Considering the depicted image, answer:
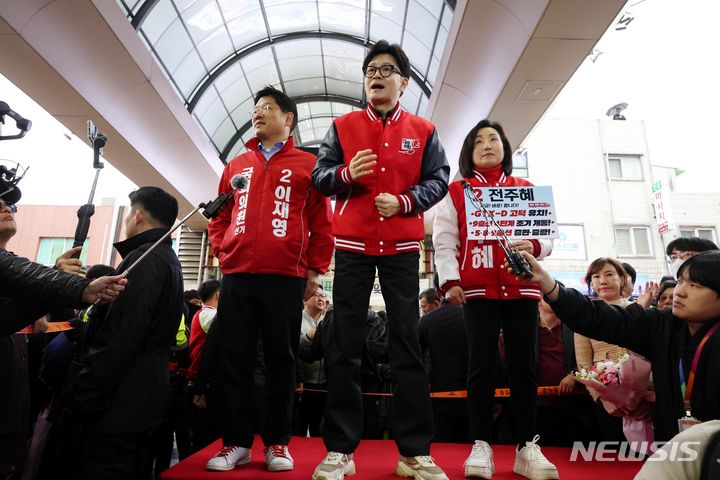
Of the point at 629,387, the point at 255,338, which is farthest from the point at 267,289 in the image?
the point at 629,387

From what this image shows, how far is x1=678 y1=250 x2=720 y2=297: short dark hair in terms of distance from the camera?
151 centimetres

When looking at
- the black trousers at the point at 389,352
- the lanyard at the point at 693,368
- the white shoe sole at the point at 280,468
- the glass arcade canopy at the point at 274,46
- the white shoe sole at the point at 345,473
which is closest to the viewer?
the lanyard at the point at 693,368

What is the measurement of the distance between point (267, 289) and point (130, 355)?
0.58 meters

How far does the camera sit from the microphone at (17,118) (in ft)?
6.89

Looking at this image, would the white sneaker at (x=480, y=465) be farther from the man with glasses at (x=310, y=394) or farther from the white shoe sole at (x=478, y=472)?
the man with glasses at (x=310, y=394)

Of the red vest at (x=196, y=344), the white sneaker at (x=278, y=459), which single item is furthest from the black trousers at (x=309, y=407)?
the white sneaker at (x=278, y=459)

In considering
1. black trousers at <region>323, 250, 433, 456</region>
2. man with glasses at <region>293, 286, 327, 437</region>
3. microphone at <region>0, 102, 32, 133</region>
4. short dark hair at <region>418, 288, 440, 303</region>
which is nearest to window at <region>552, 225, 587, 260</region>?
short dark hair at <region>418, 288, 440, 303</region>

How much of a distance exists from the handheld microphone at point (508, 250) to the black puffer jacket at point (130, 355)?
4.41 feet

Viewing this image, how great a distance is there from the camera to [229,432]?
189cm

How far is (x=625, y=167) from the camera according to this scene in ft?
40.1

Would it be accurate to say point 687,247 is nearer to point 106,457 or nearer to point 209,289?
point 209,289

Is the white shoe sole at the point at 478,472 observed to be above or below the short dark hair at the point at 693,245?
below

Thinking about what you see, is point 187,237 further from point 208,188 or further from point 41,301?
point 41,301

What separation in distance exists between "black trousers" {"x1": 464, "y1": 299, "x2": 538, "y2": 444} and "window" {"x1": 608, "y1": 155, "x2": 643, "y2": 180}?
11882 mm
